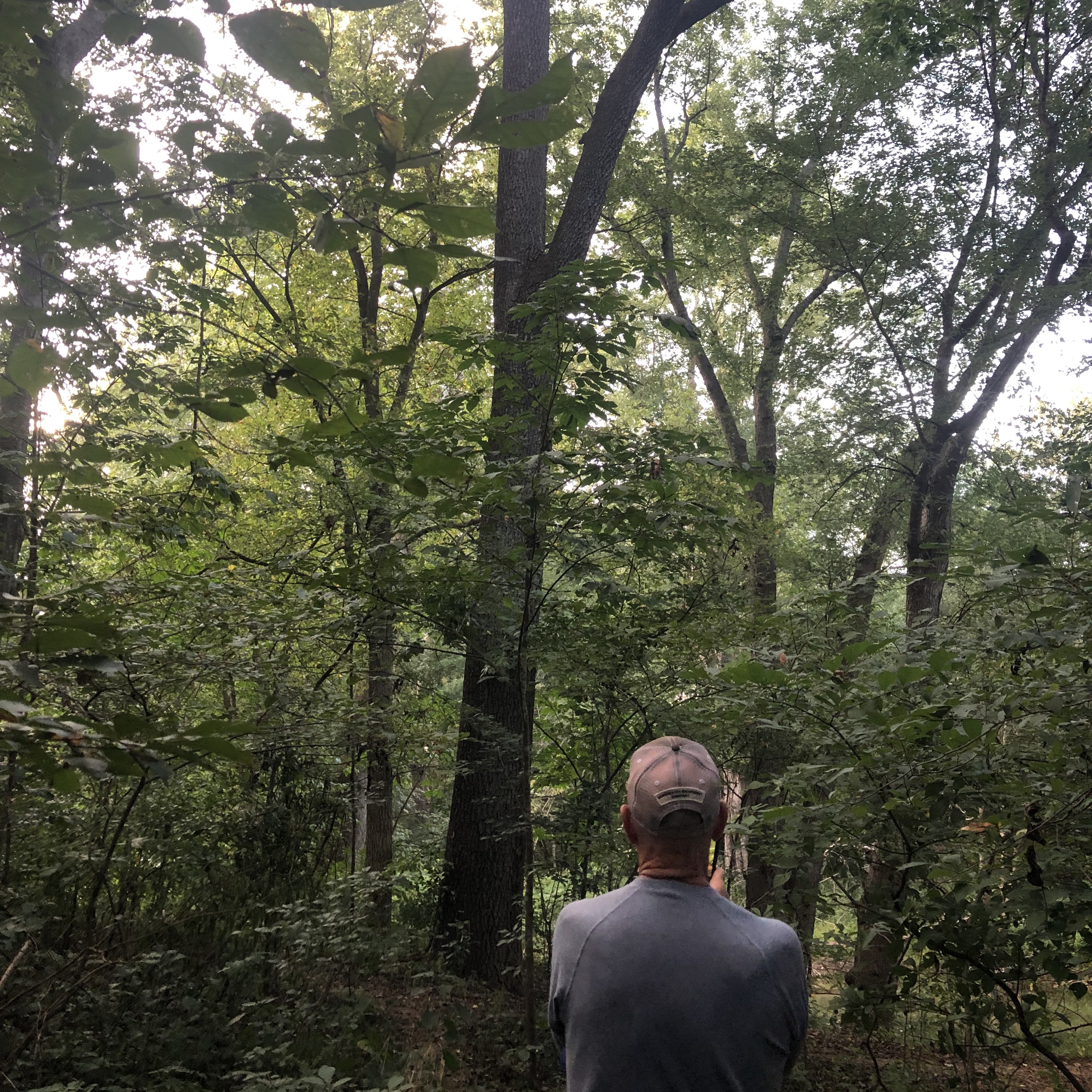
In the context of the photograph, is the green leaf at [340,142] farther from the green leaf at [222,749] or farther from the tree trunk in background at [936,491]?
the tree trunk in background at [936,491]

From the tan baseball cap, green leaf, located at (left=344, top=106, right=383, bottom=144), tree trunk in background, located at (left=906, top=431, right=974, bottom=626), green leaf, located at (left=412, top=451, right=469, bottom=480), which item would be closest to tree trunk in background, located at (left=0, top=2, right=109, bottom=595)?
green leaf, located at (left=344, top=106, right=383, bottom=144)

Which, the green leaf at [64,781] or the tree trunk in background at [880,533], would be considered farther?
the tree trunk in background at [880,533]

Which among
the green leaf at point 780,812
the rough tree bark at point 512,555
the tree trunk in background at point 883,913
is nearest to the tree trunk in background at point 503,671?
the rough tree bark at point 512,555

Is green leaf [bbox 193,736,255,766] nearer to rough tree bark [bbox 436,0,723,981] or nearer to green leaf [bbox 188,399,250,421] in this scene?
green leaf [bbox 188,399,250,421]

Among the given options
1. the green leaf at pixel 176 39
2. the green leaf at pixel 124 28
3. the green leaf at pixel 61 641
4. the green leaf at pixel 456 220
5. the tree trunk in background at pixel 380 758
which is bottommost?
the tree trunk in background at pixel 380 758

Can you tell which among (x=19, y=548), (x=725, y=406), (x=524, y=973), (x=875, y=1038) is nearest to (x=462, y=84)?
(x=524, y=973)

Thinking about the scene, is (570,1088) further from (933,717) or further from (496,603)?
(496,603)

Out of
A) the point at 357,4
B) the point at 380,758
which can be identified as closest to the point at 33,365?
the point at 357,4

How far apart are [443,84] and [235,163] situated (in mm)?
440

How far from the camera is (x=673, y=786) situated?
1.82m

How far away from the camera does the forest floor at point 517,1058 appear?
4027 millimetres

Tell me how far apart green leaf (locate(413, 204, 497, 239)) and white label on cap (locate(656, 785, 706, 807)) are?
1.31 meters

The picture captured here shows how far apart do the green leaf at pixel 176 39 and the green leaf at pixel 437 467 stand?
2.26 ft

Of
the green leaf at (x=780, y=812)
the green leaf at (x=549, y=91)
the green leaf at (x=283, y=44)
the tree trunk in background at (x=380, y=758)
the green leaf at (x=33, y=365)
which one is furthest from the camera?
the tree trunk in background at (x=380, y=758)
